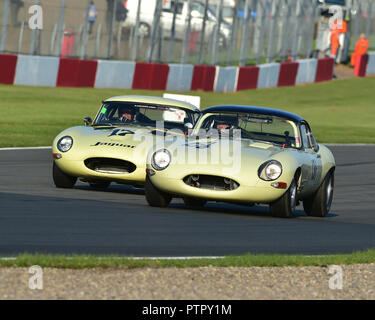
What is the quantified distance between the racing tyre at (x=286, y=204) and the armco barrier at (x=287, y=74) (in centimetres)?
2520

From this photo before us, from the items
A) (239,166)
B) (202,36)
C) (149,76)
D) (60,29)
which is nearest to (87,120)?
(239,166)

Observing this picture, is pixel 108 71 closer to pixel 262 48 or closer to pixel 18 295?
pixel 262 48

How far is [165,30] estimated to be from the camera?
30891 mm

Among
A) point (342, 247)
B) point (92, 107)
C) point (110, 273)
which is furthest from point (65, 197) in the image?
point (92, 107)

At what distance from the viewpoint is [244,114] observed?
11.9 metres

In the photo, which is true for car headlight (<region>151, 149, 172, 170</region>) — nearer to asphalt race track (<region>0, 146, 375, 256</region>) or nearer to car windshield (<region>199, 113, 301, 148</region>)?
asphalt race track (<region>0, 146, 375, 256</region>)

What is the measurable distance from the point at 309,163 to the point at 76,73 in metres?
15.9

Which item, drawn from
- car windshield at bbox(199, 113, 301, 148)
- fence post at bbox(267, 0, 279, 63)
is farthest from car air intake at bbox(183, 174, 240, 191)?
fence post at bbox(267, 0, 279, 63)

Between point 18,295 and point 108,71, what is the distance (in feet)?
69.9

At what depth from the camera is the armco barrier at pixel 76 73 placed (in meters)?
26.2

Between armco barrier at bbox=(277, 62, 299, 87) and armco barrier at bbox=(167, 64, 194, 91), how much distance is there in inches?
261

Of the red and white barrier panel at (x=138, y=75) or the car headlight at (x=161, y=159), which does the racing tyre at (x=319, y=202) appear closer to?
the car headlight at (x=161, y=159)

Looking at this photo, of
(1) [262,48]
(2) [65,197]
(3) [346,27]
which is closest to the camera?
(2) [65,197]
